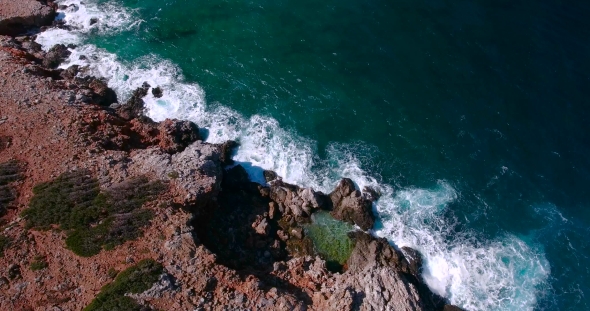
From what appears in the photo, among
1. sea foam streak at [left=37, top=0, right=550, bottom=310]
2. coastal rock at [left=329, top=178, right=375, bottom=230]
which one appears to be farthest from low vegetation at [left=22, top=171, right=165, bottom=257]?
coastal rock at [left=329, top=178, right=375, bottom=230]

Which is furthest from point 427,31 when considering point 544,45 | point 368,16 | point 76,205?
point 76,205

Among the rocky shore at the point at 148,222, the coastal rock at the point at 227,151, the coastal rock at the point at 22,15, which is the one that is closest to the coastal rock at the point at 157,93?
the rocky shore at the point at 148,222

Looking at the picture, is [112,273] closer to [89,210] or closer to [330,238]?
[89,210]

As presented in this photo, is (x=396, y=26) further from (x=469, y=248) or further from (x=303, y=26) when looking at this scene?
(x=469, y=248)

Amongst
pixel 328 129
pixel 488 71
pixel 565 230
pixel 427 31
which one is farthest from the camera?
pixel 427 31

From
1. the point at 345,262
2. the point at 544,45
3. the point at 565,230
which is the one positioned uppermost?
the point at 544,45

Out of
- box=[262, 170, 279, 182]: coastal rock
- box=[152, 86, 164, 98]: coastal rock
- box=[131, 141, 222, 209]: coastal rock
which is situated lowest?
box=[262, 170, 279, 182]: coastal rock

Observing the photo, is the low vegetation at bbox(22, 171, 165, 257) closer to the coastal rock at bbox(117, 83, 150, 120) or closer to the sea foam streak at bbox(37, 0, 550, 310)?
the coastal rock at bbox(117, 83, 150, 120)

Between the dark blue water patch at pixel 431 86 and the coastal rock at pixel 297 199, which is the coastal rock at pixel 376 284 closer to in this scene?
the coastal rock at pixel 297 199
